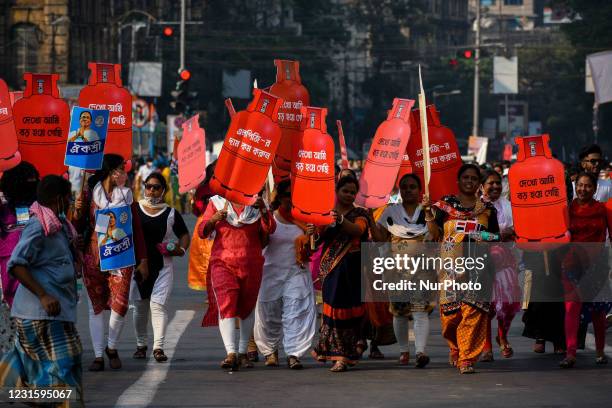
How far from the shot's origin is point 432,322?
1591 cm

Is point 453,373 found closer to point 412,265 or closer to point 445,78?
point 412,265

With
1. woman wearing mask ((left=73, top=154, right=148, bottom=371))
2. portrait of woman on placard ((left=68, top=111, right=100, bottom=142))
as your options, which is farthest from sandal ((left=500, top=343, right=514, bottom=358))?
portrait of woman on placard ((left=68, top=111, right=100, bottom=142))

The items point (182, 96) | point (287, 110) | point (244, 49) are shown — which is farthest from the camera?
point (244, 49)

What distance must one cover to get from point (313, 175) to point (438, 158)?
1.61 metres

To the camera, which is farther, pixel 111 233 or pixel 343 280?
pixel 343 280

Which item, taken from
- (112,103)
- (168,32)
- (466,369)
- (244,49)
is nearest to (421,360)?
(466,369)

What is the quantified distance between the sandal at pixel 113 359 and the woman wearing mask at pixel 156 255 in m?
0.55

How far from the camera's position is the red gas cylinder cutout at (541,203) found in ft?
40.3

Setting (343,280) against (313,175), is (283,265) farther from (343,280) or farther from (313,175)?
(313,175)

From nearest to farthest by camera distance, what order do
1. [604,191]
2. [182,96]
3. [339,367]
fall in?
[339,367], [604,191], [182,96]

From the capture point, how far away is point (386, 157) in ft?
41.5

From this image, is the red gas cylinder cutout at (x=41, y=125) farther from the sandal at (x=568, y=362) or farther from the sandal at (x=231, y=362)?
the sandal at (x=568, y=362)

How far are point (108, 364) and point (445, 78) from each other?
108 m

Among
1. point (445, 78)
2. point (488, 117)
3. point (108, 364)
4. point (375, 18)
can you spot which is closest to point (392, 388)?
point (108, 364)
